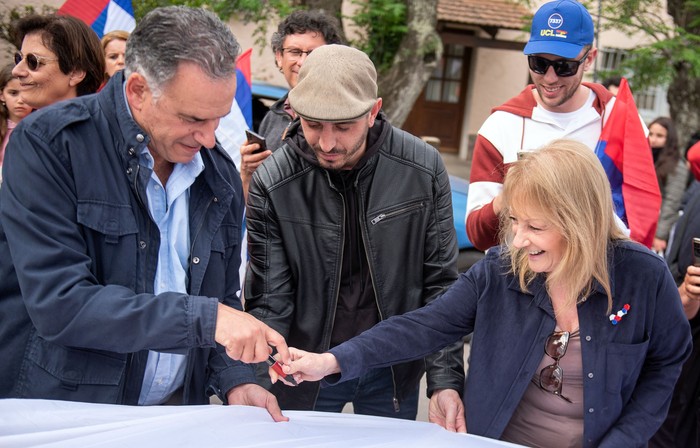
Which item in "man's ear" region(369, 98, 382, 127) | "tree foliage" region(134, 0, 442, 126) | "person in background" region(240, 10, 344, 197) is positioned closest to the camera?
"man's ear" region(369, 98, 382, 127)

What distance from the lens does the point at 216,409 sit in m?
2.34

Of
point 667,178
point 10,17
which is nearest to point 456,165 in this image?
Result: point 667,178

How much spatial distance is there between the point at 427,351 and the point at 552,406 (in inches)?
16.8

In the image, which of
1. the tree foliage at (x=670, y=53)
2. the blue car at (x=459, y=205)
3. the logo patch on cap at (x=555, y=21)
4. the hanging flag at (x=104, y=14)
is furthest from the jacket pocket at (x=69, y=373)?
the tree foliage at (x=670, y=53)

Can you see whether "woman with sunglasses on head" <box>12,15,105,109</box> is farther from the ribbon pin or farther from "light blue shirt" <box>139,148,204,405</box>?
the ribbon pin

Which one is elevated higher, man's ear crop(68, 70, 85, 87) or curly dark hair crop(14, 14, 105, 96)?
curly dark hair crop(14, 14, 105, 96)

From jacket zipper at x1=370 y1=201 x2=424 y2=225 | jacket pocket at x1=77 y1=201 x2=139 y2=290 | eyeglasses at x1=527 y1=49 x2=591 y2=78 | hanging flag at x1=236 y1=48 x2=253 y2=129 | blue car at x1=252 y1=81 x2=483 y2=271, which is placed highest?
eyeglasses at x1=527 y1=49 x2=591 y2=78

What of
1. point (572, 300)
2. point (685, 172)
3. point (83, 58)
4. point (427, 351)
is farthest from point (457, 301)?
point (685, 172)

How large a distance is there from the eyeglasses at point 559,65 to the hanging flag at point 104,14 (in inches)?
124

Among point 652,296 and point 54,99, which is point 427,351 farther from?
point 54,99

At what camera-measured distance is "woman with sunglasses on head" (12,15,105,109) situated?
3459 millimetres

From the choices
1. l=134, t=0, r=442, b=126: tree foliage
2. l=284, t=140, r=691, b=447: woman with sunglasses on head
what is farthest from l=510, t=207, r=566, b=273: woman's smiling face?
l=134, t=0, r=442, b=126: tree foliage

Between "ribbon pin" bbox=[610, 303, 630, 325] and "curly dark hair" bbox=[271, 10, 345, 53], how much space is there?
2424mm

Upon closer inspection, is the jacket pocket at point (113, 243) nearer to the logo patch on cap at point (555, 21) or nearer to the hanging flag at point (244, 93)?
the logo patch on cap at point (555, 21)
